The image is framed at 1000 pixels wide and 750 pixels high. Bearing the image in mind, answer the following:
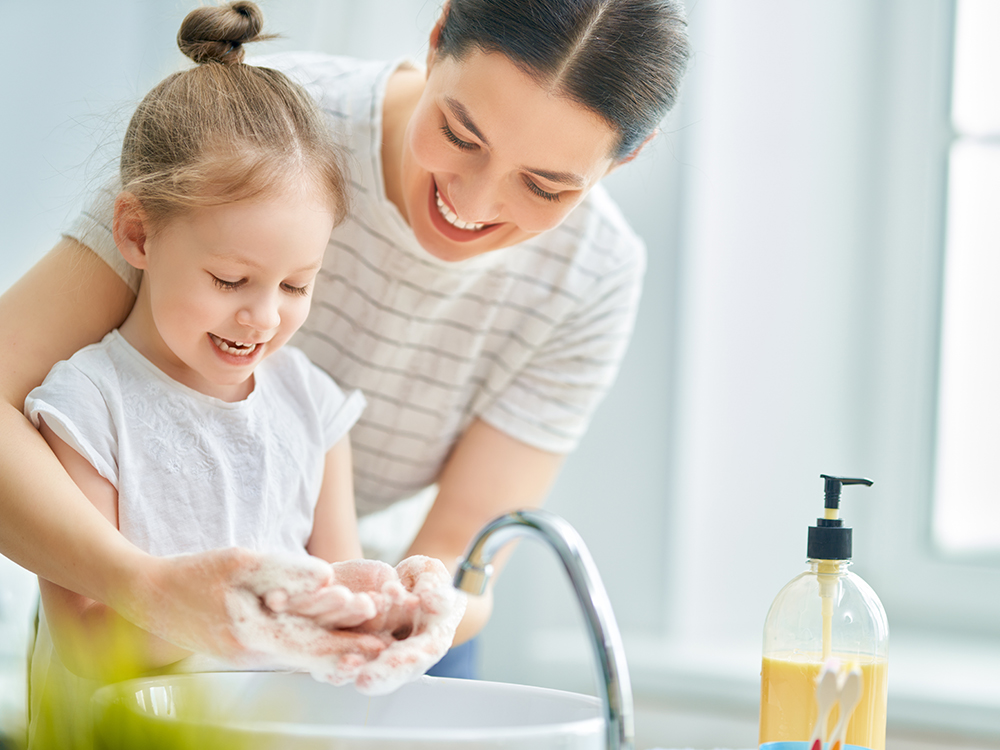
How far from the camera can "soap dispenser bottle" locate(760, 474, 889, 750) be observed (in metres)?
0.71

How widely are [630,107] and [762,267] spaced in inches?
36.7

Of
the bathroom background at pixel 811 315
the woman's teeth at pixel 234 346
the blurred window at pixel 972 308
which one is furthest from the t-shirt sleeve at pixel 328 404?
the blurred window at pixel 972 308

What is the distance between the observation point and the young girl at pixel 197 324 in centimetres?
77

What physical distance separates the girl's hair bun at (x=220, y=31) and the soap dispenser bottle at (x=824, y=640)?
0.63 metres

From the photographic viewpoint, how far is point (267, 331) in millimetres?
794

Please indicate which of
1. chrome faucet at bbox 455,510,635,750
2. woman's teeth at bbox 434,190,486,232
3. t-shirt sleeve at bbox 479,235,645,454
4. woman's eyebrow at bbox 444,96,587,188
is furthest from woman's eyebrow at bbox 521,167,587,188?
chrome faucet at bbox 455,510,635,750

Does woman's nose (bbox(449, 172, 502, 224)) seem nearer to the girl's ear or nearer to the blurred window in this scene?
the girl's ear

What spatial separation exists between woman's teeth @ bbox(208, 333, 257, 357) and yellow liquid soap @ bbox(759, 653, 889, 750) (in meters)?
0.50

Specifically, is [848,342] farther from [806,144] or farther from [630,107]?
[630,107]

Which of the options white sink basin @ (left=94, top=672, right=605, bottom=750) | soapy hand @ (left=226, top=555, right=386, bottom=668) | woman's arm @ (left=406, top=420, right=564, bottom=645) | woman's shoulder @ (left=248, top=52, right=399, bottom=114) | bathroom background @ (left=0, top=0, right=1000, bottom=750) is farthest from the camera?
bathroom background @ (left=0, top=0, right=1000, bottom=750)

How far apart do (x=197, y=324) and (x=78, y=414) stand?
0.39ft

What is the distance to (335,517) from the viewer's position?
0.97 meters

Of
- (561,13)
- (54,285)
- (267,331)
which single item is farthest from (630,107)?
(54,285)

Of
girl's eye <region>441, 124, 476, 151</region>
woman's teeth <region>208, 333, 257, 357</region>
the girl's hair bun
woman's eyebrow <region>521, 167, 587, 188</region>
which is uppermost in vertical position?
the girl's hair bun
